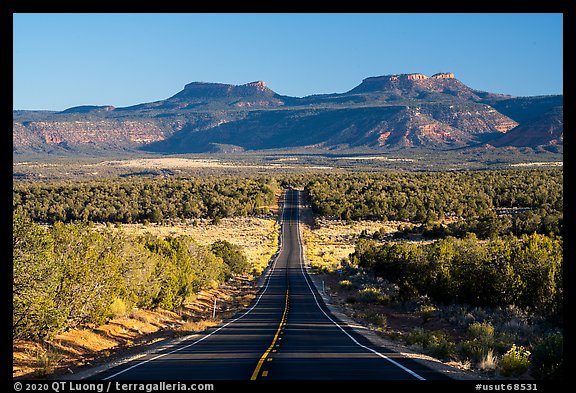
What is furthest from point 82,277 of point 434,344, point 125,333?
point 434,344

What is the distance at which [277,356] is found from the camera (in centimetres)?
1780

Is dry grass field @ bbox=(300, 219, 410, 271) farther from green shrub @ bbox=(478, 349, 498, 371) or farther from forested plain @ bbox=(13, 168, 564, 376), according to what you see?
green shrub @ bbox=(478, 349, 498, 371)

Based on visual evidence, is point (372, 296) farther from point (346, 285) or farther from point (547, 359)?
point (547, 359)

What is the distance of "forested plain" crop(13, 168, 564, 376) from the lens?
→ 22.1m

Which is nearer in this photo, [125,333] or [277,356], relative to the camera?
[277,356]

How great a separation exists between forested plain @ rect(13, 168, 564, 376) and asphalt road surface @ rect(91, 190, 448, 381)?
4.94m

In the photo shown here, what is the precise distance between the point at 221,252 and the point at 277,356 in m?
51.6

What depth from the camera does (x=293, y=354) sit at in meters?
18.4

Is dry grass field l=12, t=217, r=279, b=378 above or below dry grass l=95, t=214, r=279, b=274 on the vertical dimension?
above

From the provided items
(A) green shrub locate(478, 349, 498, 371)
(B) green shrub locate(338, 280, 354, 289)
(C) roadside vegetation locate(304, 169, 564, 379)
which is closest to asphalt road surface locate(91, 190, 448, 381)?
(A) green shrub locate(478, 349, 498, 371)

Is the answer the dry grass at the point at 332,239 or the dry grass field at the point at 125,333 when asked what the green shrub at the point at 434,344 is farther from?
the dry grass at the point at 332,239

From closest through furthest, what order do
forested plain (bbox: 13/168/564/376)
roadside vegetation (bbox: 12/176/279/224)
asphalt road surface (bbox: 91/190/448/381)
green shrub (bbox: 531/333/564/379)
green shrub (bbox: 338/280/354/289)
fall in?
1. green shrub (bbox: 531/333/564/379)
2. asphalt road surface (bbox: 91/190/448/381)
3. forested plain (bbox: 13/168/564/376)
4. green shrub (bbox: 338/280/354/289)
5. roadside vegetation (bbox: 12/176/279/224)
